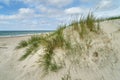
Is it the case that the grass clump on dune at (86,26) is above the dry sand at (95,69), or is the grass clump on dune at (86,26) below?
above

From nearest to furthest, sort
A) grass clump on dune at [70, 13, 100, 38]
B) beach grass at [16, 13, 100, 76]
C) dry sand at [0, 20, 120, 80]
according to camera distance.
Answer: dry sand at [0, 20, 120, 80] → beach grass at [16, 13, 100, 76] → grass clump on dune at [70, 13, 100, 38]

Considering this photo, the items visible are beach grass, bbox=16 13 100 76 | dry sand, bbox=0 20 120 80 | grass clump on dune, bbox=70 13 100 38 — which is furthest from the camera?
grass clump on dune, bbox=70 13 100 38

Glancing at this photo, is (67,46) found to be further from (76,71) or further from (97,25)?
(97,25)

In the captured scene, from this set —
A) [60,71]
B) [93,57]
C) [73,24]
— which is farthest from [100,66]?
[73,24]

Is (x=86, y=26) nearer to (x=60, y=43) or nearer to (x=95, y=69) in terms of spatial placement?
(x=60, y=43)

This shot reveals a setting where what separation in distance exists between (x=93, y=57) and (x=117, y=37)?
3.41ft

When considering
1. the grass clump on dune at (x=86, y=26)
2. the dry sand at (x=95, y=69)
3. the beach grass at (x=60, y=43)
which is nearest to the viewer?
the dry sand at (x=95, y=69)

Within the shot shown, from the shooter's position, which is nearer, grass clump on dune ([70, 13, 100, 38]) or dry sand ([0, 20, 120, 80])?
dry sand ([0, 20, 120, 80])

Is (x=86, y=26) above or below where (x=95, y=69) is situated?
above

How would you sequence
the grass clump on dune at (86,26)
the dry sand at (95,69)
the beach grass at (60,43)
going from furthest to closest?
the grass clump on dune at (86,26)
the beach grass at (60,43)
the dry sand at (95,69)

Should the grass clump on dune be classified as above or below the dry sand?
above

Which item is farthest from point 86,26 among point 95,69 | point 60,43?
point 95,69

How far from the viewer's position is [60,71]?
3.94 meters

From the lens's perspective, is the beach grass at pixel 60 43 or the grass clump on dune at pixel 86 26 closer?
the beach grass at pixel 60 43
